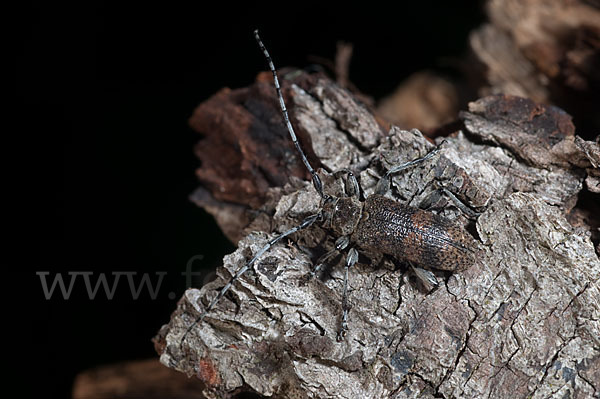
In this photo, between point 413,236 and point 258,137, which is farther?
point 258,137

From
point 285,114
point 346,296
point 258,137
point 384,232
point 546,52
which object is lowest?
point 346,296

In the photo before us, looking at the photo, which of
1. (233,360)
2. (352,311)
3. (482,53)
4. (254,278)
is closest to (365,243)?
(352,311)

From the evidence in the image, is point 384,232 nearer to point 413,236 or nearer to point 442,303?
point 413,236

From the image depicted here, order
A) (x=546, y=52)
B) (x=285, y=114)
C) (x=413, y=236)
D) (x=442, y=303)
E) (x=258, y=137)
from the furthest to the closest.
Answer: (x=546, y=52) < (x=258, y=137) < (x=285, y=114) < (x=413, y=236) < (x=442, y=303)

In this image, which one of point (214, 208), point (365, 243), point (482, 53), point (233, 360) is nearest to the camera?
point (233, 360)

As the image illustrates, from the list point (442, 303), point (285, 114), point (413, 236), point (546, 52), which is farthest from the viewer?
point (546, 52)

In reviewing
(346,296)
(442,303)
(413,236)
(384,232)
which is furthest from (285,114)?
(442,303)

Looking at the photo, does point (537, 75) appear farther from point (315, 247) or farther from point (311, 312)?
point (311, 312)

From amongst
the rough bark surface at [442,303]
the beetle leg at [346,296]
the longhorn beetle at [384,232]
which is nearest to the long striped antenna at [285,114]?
the longhorn beetle at [384,232]
